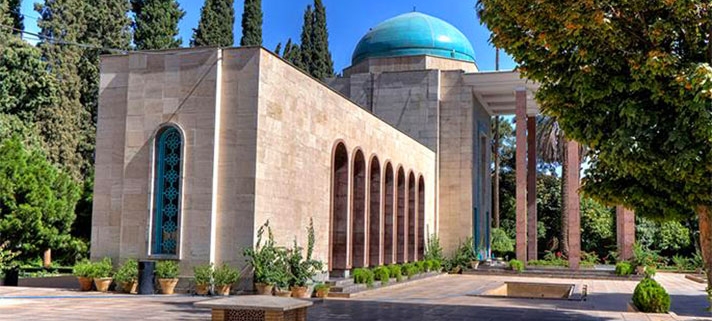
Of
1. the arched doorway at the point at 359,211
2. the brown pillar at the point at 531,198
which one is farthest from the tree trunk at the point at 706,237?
the brown pillar at the point at 531,198

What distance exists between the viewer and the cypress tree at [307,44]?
42594 mm

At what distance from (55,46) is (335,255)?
21012mm

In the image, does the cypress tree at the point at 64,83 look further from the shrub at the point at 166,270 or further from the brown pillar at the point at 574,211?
the brown pillar at the point at 574,211

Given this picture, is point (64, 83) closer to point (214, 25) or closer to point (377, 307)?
point (214, 25)

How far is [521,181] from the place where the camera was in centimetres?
3059

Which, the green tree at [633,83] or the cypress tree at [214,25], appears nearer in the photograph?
the green tree at [633,83]

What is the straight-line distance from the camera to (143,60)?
17.0 metres

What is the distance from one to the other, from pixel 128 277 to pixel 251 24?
25.1 m

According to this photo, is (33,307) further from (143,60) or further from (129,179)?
(143,60)

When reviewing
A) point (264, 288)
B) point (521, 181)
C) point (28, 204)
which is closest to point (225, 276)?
point (264, 288)

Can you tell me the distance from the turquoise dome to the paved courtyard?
16790mm

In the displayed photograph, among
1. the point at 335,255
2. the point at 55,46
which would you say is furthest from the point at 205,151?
the point at 55,46

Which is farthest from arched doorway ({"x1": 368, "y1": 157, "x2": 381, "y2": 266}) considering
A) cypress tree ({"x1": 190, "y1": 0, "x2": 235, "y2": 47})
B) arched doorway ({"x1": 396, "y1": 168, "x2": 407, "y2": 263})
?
cypress tree ({"x1": 190, "y1": 0, "x2": 235, "y2": 47})

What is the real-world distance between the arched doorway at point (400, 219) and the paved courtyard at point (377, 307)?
7054 mm
